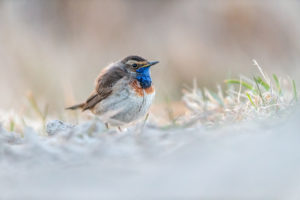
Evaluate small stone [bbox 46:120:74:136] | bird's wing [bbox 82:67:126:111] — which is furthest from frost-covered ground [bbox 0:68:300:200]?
bird's wing [bbox 82:67:126:111]

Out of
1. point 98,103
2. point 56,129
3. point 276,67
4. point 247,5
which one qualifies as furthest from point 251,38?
point 56,129

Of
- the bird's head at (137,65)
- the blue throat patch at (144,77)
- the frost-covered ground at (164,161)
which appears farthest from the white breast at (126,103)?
the frost-covered ground at (164,161)

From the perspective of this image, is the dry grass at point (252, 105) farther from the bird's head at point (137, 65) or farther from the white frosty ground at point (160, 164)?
the bird's head at point (137, 65)

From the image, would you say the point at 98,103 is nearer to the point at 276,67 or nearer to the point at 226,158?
the point at 226,158

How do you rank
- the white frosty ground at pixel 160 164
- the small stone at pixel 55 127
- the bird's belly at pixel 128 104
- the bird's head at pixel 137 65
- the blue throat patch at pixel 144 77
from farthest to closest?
the bird's head at pixel 137 65 → the blue throat patch at pixel 144 77 → the bird's belly at pixel 128 104 → the small stone at pixel 55 127 → the white frosty ground at pixel 160 164

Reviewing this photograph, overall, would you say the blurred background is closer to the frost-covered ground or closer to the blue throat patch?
the blue throat patch

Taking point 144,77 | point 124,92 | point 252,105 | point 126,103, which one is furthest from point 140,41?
point 252,105

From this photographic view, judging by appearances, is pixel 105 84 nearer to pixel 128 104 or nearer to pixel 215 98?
pixel 128 104
